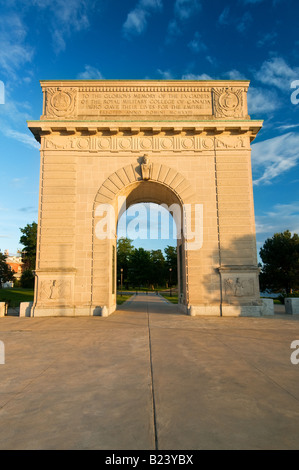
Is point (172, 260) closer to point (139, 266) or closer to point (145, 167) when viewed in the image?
point (139, 266)

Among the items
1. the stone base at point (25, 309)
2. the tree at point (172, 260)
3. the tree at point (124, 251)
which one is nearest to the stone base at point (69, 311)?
the stone base at point (25, 309)

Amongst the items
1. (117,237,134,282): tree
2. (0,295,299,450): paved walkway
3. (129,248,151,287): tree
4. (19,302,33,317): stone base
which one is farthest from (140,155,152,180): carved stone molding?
(129,248,151,287): tree

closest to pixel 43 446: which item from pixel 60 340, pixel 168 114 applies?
pixel 60 340

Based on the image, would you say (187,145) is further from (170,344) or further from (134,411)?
(134,411)

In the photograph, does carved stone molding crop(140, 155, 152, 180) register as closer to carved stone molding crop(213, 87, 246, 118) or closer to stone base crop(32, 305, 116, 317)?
carved stone molding crop(213, 87, 246, 118)

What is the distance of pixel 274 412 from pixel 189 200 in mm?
13868

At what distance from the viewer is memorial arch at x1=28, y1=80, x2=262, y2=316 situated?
16.2m

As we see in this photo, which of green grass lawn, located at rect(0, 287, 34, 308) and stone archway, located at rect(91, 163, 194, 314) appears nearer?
stone archway, located at rect(91, 163, 194, 314)

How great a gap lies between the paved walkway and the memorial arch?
7.05 meters

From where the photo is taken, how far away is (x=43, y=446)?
3182mm

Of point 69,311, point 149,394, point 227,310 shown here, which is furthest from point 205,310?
point 149,394

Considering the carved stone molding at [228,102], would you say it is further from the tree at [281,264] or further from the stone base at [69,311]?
the tree at [281,264]

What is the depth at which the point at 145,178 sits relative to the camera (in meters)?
17.1

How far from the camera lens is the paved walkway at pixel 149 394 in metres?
3.38
